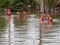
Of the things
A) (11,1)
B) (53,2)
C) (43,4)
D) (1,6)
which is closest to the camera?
(53,2)

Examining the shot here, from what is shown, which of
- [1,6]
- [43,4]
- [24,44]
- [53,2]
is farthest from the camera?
[1,6]

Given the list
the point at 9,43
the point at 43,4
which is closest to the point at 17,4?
the point at 43,4

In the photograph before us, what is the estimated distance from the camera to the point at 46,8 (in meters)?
57.8

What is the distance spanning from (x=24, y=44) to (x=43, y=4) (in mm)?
47233

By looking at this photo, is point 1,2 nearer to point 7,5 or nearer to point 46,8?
point 7,5

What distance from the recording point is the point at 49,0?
55469mm

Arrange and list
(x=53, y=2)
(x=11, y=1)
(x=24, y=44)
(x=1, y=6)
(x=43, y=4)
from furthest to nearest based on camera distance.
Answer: (x=1, y=6)
(x=11, y=1)
(x=43, y=4)
(x=53, y=2)
(x=24, y=44)

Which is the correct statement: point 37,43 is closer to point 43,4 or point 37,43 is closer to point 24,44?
point 24,44

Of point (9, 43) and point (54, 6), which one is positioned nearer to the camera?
point (9, 43)

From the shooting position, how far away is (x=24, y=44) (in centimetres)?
1159

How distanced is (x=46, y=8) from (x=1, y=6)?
20.1 meters

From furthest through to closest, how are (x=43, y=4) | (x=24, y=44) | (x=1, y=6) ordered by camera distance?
(x=1, y=6) < (x=43, y=4) < (x=24, y=44)

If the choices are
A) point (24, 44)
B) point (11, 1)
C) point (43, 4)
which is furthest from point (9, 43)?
point (11, 1)

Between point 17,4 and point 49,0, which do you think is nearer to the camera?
Result: point 49,0
